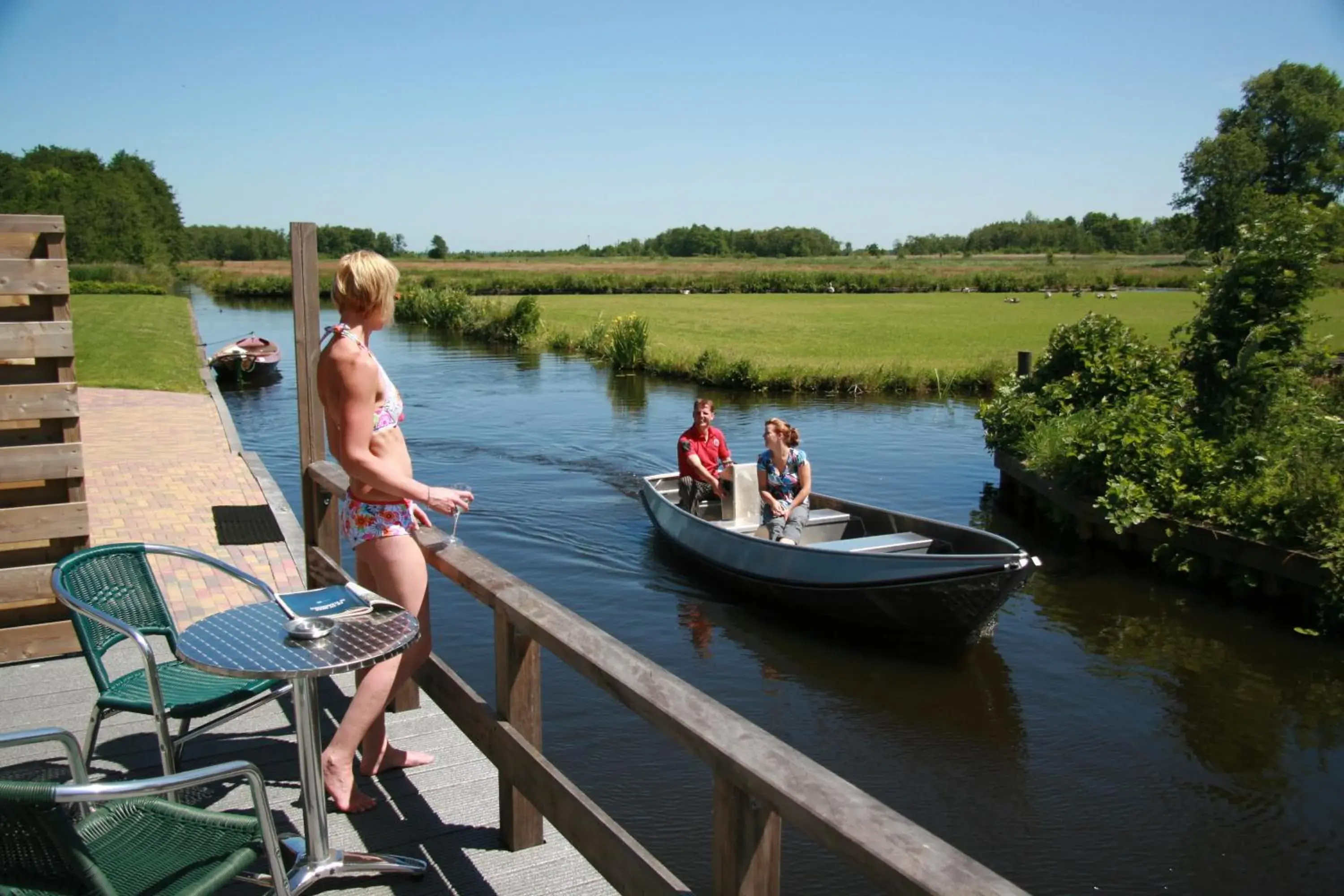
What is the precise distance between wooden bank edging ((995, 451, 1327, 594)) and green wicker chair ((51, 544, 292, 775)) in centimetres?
1041

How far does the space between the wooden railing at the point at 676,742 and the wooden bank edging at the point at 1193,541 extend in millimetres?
9805

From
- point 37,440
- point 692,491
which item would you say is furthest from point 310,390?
point 692,491

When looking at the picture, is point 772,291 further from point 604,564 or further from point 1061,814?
point 1061,814

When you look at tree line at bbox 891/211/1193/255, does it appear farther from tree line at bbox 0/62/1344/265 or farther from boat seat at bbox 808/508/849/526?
boat seat at bbox 808/508/849/526

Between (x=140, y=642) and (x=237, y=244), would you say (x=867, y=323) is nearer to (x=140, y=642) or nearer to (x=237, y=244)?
(x=140, y=642)

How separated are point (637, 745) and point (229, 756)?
170 inches

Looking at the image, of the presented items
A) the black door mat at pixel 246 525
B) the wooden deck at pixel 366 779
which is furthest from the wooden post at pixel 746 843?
the black door mat at pixel 246 525

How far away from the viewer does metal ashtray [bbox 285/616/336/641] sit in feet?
10.6

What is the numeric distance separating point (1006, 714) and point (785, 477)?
3337mm

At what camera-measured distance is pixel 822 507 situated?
12.5 metres

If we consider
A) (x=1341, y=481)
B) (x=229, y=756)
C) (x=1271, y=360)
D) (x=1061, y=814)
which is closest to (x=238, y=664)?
(x=229, y=756)

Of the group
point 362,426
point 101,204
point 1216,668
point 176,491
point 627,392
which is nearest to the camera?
point 362,426

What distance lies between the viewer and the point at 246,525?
1059cm

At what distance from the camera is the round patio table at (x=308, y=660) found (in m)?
3.01
